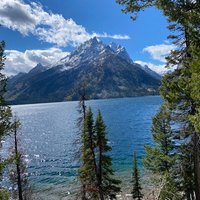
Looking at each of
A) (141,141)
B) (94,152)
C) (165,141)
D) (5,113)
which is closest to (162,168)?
(165,141)

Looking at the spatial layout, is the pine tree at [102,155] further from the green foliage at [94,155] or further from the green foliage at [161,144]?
the green foliage at [161,144]

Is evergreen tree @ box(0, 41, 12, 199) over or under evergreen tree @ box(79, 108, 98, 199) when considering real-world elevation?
over

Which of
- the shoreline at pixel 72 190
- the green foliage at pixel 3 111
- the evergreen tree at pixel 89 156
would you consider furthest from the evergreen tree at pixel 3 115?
the shoreline at pixel 72 190

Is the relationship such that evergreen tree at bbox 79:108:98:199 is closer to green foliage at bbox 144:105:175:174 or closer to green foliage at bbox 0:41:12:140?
green foliage at bbox 144:105:175:174

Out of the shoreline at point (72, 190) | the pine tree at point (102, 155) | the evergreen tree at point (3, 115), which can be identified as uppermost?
the evergreen tree at point (3, 115)

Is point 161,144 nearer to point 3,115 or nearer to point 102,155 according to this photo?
point 102,155

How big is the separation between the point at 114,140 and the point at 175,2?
11699 cm

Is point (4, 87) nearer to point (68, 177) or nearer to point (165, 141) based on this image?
point (165, 141)

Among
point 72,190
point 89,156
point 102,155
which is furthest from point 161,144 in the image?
point 72,190

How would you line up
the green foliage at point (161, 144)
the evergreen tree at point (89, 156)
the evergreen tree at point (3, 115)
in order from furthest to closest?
the evergreen tree at point (89, 156), the green foliage at point (161, 144), the evergreen tree at point (3, 115)

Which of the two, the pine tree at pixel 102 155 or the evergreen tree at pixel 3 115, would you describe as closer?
the evergreen tree at pixel 3 115

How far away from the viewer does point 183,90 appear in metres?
18.8

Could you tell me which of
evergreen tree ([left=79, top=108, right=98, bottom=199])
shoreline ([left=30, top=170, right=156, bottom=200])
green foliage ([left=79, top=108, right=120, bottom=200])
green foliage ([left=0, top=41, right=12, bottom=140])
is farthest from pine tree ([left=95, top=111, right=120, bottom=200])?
shoreline ([left=30, top=170, right=156, bottom=200])

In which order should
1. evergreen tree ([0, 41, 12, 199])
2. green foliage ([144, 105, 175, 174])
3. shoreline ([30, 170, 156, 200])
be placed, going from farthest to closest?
shoreline ([30, 170, 156, 200]), green foliage ([144, 105, 175, 174]), evergreen tree ([0, 41, 12, 199])
